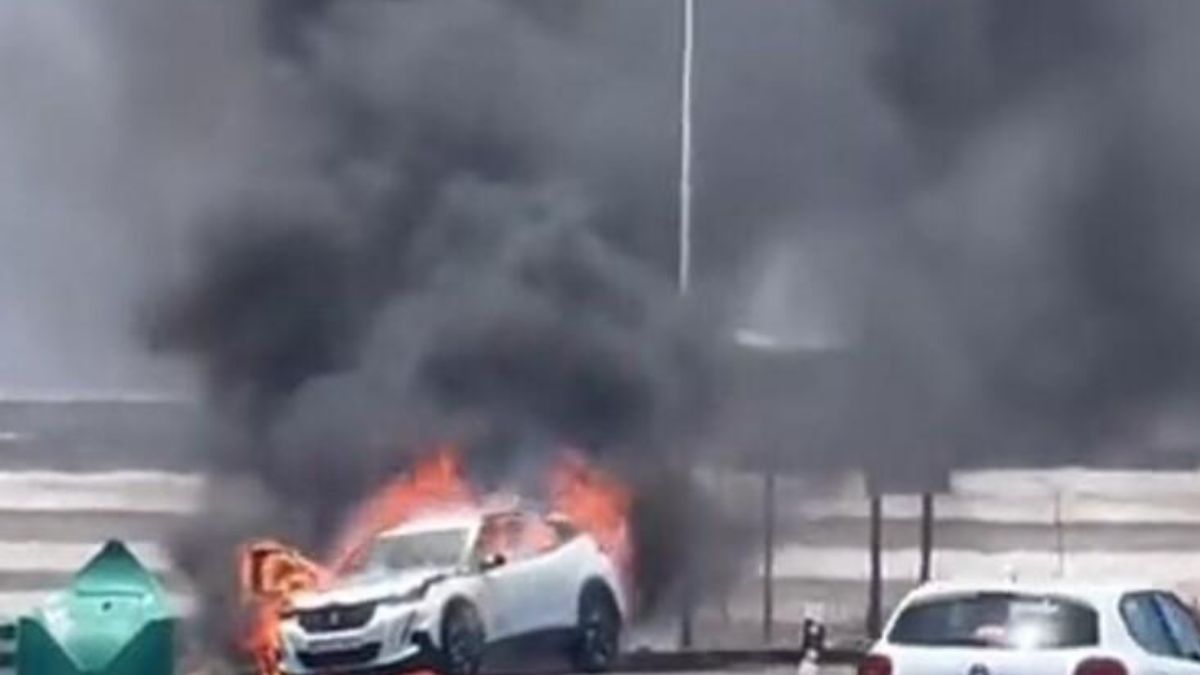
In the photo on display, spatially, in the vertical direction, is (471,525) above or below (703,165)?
below

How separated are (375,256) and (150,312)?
9.14ft

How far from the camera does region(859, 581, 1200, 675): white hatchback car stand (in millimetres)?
18531

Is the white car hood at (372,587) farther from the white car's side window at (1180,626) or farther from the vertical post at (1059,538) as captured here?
the vertical post at (1059,538)

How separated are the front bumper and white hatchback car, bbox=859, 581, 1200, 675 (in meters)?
8.80

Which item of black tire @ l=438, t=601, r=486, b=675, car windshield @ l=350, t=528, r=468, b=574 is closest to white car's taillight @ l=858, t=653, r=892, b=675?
black tire @ l=438, t=601, r=486, b=675

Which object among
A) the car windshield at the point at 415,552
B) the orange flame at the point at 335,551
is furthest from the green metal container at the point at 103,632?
the orange flame at the point at 335,551

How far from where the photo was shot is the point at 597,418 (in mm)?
33188

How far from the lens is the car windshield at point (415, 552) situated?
27922 mm

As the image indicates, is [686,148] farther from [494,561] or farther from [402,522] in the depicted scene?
[494,561]

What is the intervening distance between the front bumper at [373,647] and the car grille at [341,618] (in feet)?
0.11

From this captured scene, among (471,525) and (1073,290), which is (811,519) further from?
(471,525)

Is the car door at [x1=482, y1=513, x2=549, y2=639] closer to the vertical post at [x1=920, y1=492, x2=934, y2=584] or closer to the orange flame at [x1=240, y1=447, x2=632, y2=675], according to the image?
the orange flame at [x1=240, y1=447, x2=632, y2=675]

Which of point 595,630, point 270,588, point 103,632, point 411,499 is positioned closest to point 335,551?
point 411,499

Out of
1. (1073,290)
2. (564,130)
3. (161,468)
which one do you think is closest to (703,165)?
(564,130)
